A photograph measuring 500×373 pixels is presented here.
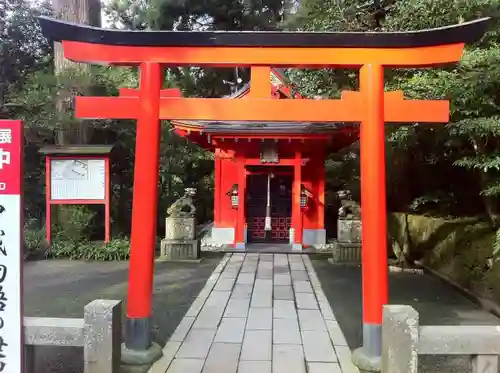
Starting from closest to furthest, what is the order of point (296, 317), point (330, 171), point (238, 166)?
point (296, 317), point (238, 166), point (330, 171)

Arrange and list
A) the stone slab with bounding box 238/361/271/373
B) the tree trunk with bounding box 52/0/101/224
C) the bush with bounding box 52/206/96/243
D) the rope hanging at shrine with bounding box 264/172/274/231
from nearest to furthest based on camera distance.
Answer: the stone slab with bounding box 238/361/271/373 → the bush with bounding box 52/206/96/243 → the tree trunk with bounding box 52/0/101/224 → the rope hanging at shrine with bounding box 264/172/274/231

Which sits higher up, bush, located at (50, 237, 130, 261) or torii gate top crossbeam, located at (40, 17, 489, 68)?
torii gate top crossbeam, located at (40, 17, 489, 68)

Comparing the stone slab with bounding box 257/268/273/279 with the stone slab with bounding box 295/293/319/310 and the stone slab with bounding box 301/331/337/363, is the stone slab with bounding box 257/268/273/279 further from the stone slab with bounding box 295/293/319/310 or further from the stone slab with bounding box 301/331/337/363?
the stone slab with bounding box 301/331/337/363

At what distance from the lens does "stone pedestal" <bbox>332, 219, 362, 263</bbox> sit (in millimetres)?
10172

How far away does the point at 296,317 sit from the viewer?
5898mm

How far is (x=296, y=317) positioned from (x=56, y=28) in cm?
457

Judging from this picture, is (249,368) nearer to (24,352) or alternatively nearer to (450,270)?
(24,352)

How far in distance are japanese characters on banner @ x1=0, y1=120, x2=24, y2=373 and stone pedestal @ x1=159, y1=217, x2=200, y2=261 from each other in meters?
7.39

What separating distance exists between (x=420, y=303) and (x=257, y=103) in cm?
450

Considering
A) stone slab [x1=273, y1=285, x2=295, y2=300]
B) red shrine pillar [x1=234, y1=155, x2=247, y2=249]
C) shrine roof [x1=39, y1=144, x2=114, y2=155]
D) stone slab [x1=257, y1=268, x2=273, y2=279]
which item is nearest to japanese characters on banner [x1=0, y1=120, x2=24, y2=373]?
stone slab [x1=273, y1=285, x2=295, y2=300]

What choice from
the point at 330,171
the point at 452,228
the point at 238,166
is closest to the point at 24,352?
the point at 452,228

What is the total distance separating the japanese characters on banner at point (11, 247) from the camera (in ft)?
9.91

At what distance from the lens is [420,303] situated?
679cm

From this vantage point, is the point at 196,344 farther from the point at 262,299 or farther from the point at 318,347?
the point at 262,299
